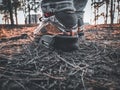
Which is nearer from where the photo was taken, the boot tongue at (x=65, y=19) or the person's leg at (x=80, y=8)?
the boot tongue at (x=65, y=19)

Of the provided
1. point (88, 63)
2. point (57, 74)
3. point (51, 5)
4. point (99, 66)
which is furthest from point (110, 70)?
point (51, 5)

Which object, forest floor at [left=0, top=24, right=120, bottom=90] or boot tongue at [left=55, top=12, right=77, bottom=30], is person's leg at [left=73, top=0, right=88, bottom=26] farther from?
forest floor at [left=0, top=24, right=120, bottom=90]

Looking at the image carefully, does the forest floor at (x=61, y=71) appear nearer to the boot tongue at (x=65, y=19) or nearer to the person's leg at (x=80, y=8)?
the boot tongue at (x=65, y=19)

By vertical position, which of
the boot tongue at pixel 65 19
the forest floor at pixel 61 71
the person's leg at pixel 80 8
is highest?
the person's leg at pixel 80 8

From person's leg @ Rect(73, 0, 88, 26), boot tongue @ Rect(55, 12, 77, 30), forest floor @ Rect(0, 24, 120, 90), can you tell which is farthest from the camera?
person's leg @ Rect(73, 0, 88, 26)

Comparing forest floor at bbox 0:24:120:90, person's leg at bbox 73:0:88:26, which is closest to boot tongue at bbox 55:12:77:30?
forest floor at bbox 0:24:120:90

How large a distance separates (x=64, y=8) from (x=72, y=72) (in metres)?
1.63

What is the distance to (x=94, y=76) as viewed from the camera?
3.40m

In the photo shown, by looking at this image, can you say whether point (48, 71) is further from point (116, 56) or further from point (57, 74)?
point (116, 56)

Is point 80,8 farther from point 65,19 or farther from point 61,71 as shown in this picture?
point 61,71

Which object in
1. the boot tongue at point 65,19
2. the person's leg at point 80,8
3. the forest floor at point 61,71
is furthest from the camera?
the person's leg at point 80,8

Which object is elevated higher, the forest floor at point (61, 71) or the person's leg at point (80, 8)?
the person's leg at point (80, 8)

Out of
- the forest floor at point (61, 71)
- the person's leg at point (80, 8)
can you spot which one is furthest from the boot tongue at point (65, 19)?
the person's leg at point (80, 8)

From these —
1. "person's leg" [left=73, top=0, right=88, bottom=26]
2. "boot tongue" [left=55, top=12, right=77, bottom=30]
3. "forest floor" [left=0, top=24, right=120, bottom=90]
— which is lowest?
"forest floor" [left=0, top=24, right=120, bottom=90]
